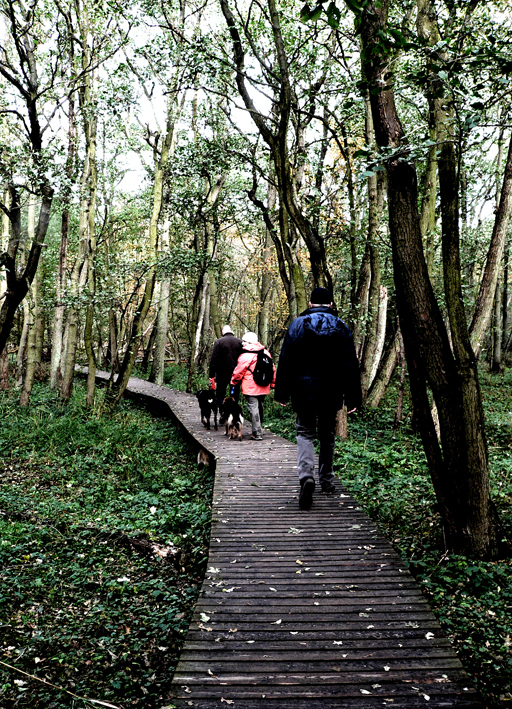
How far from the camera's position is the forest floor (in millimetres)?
3539

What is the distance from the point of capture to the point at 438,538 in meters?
4.79

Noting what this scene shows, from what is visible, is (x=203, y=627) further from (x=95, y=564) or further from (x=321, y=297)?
(x=321, y=297)

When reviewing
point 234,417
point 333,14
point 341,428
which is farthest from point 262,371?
point 333,14

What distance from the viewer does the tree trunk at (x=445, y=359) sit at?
427 cm

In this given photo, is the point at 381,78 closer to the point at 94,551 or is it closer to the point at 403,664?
the point at 403,664

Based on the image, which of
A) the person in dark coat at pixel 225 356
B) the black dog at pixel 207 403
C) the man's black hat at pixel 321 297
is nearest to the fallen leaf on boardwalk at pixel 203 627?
the man's black hat at pixel 321 297

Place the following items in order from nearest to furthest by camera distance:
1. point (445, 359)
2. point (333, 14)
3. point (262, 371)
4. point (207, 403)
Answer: point (333, 14) < point (445, 359) < point (262, 371) < point (207, 403)

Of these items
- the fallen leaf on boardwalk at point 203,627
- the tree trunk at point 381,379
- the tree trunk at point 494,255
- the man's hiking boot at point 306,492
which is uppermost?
the tree trunk at point 494,255

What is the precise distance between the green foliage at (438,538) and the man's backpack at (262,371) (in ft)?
5.80

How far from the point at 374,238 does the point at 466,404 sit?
7.46 m

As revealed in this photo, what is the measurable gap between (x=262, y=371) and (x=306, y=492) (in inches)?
142

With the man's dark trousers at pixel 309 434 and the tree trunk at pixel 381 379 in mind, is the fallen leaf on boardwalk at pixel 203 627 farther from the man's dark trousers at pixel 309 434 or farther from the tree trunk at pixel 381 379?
the tree trunk at pixel 381 379

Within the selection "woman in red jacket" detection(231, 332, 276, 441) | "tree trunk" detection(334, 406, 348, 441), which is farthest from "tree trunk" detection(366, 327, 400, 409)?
"woman in red jacket" detection(231, 332, 276, 441)

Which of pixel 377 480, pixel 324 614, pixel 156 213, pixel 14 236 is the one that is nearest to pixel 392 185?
pixel 324 614
